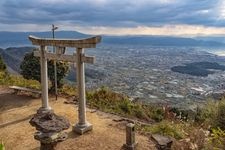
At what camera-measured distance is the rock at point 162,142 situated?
1003 cm

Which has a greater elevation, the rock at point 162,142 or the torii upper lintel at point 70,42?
the torii upper lintel at point 70,42

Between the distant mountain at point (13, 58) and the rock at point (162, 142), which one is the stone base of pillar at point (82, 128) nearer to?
the rock at point (162, 142)

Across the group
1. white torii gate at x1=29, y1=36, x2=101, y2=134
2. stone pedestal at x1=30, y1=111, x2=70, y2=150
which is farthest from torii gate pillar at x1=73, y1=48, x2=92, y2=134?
stone pedestal at x1=30, y1=111, x2=70, y2=150

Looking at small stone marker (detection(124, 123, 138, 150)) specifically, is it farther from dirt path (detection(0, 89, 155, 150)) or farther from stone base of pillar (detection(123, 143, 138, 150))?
dirt path (detection(0, 89, 155, 150))

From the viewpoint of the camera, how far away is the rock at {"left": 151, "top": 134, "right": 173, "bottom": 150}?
10.0 m

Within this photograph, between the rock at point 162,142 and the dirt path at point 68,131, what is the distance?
174 millimetres

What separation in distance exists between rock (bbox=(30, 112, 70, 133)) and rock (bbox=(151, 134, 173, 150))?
9.93ft

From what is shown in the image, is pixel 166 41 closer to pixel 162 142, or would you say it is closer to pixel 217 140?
pixel 162 142

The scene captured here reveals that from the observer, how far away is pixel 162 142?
10.2 meters

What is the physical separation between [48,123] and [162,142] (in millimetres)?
3538

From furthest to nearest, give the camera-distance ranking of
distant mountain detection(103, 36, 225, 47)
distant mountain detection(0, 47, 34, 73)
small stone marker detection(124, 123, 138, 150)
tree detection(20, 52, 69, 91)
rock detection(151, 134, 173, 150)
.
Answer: distant mountain detection(103, 36, 225, 47)
distant mountain detection(0, 47, 34, 73)
tree detection(20, 52, 69, 91)
rock detection(151, 134, 173, 150)
small stone marker detection(124, 123, 138, 150)

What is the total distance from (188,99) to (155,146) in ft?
32.4

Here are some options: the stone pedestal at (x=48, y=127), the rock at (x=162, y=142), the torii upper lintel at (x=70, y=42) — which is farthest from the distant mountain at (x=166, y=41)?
the stone pedestal at (x=48, y=127)

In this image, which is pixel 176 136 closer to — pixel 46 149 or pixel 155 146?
pixel 155 146
